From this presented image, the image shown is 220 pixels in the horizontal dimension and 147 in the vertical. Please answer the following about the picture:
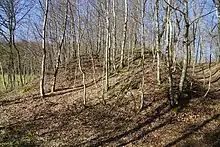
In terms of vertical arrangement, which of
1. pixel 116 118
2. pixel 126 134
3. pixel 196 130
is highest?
pixel 116 118

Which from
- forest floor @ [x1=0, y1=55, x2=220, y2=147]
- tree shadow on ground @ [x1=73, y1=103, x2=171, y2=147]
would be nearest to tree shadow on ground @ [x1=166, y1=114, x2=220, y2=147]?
forest floor @ [x1=0, y1=55, x2=220, y2=147]

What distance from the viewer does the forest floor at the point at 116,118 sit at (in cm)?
1148

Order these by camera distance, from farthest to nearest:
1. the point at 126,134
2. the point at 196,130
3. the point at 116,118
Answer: the point at 116,118
the point at 196,130
the point at 126,134

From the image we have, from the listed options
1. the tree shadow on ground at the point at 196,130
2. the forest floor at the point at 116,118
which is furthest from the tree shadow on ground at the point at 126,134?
the tree shadow on ground at the point at 196,130

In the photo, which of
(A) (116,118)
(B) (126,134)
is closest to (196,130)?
(B) (126,134)

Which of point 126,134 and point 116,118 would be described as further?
point 116,118

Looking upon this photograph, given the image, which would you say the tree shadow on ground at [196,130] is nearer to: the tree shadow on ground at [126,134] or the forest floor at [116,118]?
the forest floor at [116,118]

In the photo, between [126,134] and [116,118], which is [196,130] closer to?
[126,134]

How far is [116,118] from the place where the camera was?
1365cm

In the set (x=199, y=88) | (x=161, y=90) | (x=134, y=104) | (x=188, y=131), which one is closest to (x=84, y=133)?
(x=134, y=104)

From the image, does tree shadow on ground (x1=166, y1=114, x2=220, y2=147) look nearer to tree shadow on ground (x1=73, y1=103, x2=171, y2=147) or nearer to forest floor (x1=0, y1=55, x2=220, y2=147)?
Answer: forest floor (x1=0, y1=55, x2=220, y2=147)

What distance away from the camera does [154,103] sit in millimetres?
14641

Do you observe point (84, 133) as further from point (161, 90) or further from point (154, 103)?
point (161, 90)

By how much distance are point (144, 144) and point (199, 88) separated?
773 centimetres
